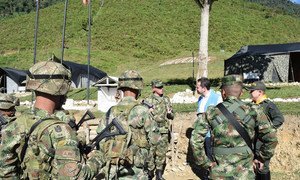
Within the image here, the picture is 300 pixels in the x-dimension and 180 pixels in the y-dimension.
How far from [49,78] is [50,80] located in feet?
0.08

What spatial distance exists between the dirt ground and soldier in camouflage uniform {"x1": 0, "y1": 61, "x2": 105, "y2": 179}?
6331 millimetres

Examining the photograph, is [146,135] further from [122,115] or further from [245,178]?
[245,178]

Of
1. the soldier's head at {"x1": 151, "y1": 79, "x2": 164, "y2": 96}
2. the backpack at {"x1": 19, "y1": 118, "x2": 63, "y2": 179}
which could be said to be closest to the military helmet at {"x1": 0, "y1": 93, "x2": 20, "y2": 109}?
the soldier's head at {"x1": 151, "y1": 79, "x2": 164, "y2": 96}

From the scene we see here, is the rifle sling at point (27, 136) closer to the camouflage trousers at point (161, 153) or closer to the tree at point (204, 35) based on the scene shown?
the camouflage trousers at point (161, 153)

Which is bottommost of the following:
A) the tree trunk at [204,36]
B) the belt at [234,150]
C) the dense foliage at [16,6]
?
the belt at [234,150]

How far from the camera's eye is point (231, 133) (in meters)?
4.54

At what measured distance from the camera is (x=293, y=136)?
9352 mm

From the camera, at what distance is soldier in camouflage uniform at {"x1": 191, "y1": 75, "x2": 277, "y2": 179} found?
4.56 meters

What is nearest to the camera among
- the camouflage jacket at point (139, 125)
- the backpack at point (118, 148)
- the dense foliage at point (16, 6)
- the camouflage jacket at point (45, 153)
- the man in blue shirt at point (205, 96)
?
the camouflage jacket at point (45, 153)

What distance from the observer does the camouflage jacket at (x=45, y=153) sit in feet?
9.23

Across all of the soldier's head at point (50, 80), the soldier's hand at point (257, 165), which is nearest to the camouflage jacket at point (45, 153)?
the soldier's head at point (50, 80)

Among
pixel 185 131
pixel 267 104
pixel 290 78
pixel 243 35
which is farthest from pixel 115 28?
pixel 267 104

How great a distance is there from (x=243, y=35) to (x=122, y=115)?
180ft

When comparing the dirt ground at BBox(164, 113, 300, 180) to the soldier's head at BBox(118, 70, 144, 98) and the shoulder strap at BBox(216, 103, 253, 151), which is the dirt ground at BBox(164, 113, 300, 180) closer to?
the shoulder strap at BBox(216, 103, 253, 151)
